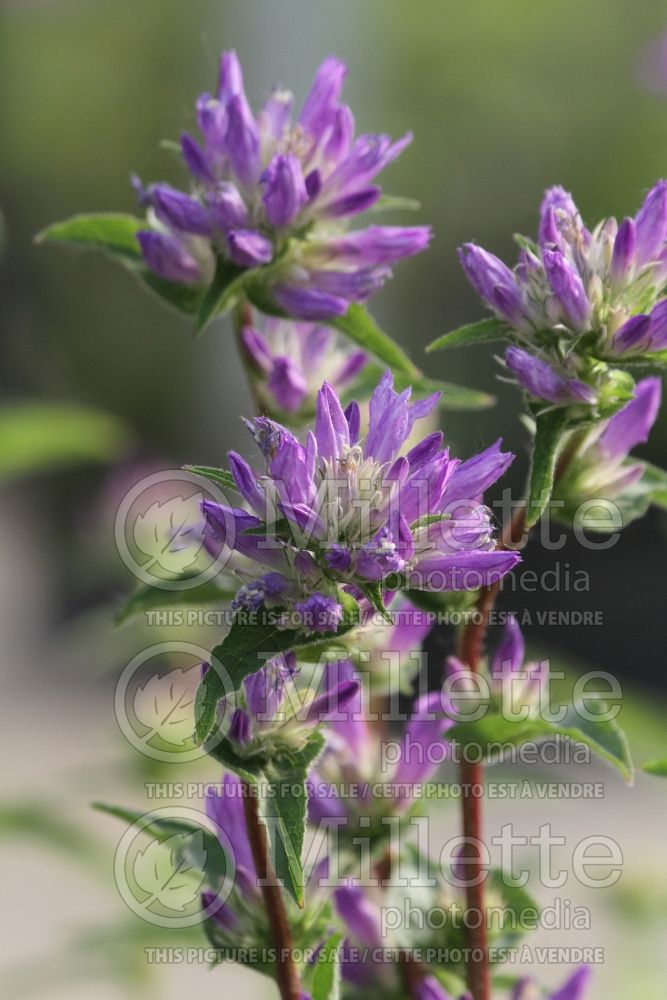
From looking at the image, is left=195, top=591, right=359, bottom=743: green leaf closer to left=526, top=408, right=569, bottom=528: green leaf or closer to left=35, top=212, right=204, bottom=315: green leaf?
left=526, top=408, right=569, bottom=528: green leaf

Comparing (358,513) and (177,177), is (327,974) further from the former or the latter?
(177,177)

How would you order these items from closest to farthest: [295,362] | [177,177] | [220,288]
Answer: [220,288], [295,362], [177,177]

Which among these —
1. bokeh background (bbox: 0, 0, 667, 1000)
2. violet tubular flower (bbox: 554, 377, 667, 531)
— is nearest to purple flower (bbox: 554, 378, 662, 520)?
violet tubular flower (bbox: 554, 377, 667, 531)

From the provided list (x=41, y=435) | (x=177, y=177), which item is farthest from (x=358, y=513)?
(x=177, y=177)

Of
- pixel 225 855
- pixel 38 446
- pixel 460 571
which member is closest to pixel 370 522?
pixel 460 571

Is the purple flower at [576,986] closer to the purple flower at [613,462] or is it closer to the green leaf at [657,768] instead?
the green leaf at [657,768]

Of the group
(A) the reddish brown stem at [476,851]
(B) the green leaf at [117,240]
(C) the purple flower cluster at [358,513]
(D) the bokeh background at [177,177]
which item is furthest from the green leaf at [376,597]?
(D) the bokeh background at [177,177]
